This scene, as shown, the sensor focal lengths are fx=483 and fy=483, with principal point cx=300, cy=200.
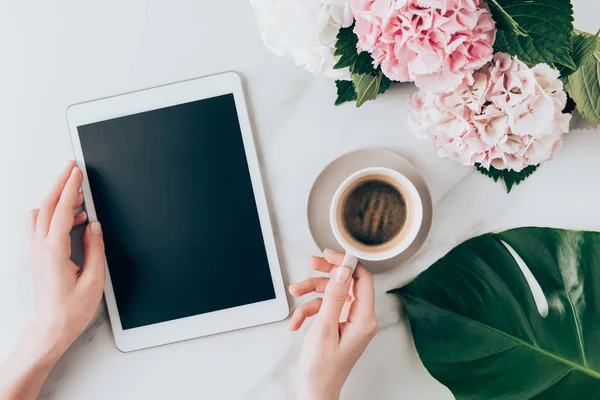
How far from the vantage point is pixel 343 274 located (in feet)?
2.03

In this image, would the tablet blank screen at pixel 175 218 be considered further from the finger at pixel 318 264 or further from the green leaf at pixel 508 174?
the green leaf at pixel 508 174

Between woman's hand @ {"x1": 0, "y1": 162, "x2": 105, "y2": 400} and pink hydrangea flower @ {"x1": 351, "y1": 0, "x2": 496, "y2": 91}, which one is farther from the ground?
pink hydrangea flower @ {"x1": 351, "y1": 0, "x2": 496, "y2": 91}

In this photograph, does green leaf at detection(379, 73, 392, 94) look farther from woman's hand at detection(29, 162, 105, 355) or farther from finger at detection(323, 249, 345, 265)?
woman's hand at detection(29, 162, 105, 355)

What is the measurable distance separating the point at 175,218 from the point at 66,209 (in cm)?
16

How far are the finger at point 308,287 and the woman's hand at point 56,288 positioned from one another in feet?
0.96

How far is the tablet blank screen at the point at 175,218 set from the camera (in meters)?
0.74

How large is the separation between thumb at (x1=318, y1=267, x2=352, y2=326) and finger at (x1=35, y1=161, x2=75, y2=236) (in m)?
0.43

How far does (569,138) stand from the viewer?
0.73 meters

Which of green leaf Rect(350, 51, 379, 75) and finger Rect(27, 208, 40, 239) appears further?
finger Rect(27, 208, 40, 239)

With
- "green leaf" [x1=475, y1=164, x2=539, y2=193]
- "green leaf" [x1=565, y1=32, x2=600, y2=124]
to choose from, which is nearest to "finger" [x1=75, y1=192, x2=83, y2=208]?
"green leaf" [x1=475, y1=164, x2=539, y2=193]

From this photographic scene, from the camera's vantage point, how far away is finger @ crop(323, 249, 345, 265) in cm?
68

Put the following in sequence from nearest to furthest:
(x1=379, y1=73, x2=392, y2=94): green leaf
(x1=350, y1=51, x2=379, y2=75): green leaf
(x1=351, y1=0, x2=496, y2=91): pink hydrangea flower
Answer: (x1=351, y1=0, x2=496, y2=91): pink hydrangea flower < (x1=350, y1=51, x2=379, y2=75): green leaf < (x1=379, y1=73, x2=392, y2=94): green leaf

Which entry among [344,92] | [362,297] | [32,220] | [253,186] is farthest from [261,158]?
[32,220]

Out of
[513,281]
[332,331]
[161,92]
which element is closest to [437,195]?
[513,281]
